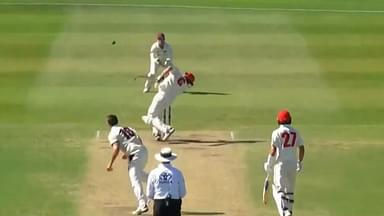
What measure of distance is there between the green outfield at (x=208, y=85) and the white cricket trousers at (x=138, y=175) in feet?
4.11

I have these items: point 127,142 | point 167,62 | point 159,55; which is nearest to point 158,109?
point 167,62

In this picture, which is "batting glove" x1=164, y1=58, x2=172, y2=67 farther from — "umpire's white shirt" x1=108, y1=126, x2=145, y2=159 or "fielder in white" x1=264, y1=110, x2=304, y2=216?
"fielder in white" x1=264, y1=110, x2=304, y2=216

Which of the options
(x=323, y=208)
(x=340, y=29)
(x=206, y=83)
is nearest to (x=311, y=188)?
(x=323, y=208)

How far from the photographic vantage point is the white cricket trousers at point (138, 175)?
16.6 m

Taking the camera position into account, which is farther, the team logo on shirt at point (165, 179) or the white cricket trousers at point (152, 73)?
the white cricket trousers at point (152, 73)

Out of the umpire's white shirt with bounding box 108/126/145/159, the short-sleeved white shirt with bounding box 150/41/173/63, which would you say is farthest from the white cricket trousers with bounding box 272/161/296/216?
the short-sleeved white shirt with bounding box 150/41/173/63

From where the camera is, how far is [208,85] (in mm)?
27422

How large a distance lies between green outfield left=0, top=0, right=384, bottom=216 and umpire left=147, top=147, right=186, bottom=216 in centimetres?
308

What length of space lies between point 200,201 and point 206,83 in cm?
1052

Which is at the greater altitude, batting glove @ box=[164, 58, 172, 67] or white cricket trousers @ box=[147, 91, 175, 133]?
batting glove @ box=[164, 58, 172, 67]

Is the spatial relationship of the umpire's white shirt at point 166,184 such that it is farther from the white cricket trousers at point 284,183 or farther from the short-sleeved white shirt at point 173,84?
the short-sleeved white shirt at point 173,84

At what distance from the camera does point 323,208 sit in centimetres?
1717

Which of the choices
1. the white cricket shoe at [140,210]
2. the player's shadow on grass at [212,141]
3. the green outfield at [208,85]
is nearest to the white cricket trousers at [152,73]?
the green outfield at [208,85]

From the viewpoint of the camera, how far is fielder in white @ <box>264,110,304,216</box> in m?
16.1
